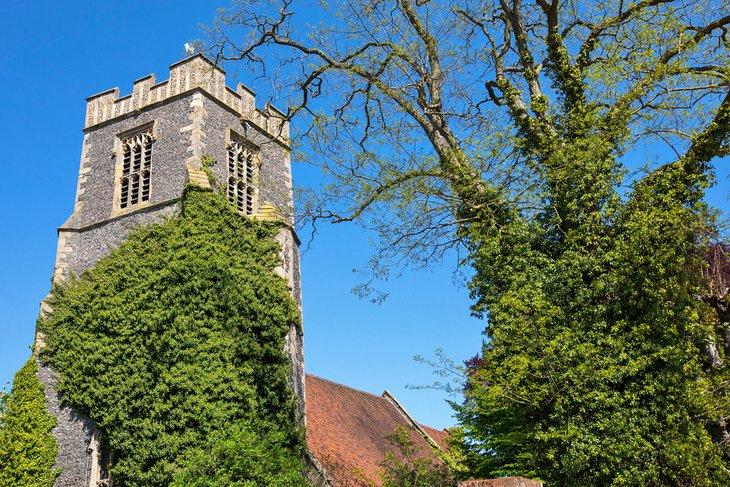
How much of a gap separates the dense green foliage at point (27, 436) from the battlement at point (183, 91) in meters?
7.60

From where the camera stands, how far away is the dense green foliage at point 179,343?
13258 mm

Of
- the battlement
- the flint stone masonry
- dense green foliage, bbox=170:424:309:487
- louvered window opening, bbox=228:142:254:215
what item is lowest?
dense green foliage, bbox=170:424:309:487

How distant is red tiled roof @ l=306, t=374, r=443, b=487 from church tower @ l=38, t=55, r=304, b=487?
306 cm

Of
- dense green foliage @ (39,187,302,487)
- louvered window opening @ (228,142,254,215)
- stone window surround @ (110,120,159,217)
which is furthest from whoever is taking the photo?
louvered window opening @ (228,142,254,215)

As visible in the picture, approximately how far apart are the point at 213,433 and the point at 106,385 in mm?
2957

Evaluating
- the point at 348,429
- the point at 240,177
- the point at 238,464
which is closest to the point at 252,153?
the point at 240,177

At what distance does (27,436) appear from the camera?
14805mm

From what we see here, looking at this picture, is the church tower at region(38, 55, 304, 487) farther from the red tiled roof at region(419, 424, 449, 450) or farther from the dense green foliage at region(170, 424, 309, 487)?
the red tiled roof at region(419, 424, 449, 450)

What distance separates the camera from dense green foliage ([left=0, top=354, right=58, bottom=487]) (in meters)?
14.4

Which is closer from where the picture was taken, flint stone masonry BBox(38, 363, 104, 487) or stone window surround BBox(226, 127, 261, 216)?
flint stone masonry BBox(38, 363, 104, 487)

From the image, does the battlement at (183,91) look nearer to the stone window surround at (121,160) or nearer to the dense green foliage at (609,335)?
the stone window surround at (121,160)

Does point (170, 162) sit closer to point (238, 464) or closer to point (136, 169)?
point (136, 169)

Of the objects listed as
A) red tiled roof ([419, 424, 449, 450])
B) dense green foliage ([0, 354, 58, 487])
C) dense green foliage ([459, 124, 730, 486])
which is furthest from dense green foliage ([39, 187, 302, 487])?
red tiled roof ([419, 424, 449, 450])

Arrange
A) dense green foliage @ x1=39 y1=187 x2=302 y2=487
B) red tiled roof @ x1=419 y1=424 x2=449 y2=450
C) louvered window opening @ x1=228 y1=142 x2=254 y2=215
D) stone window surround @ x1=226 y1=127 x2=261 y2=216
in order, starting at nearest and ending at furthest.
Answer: dense green foliage @ x1=39 y1=187 x2=302 y2=487 < louvered window opening @ x1=228 y1=142 x2=254 y2=215 < stone window surround @ x1=226 y1=127 x2=261 y2=216 < red tiled roof @ x1=419 y1=424 x2=449 y2=450
